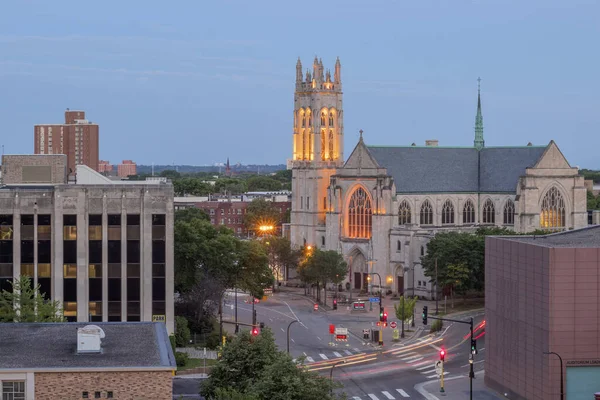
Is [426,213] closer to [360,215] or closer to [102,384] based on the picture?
[360,215]

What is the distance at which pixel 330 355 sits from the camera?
10212 centimetres

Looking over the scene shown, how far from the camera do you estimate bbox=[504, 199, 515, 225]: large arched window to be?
156375 millimetres

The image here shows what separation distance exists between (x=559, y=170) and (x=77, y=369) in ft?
373

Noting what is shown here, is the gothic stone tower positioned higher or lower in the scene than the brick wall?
higher

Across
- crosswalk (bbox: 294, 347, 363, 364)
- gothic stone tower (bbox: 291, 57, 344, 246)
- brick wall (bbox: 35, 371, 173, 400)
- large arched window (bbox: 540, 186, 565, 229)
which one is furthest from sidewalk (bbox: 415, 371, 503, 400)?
gothic stone tower (bbox: 291, 57, 344, 246)

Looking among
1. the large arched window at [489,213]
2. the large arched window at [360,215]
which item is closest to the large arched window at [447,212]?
the large arched window at [489,213]

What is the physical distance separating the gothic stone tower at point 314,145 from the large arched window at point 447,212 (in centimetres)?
1403

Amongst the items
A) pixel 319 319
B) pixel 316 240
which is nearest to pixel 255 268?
pixel 319 319

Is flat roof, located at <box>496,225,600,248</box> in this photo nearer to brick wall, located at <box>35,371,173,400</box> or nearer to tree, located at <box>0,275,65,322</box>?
tree, located at <box>0,275,65,322</box>

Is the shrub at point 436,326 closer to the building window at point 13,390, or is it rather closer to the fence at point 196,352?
the fence at point 196,352

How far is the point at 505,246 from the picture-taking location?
83312mm

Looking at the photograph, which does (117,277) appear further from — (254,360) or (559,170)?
(559,170)

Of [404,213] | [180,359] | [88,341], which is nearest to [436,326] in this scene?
[180,359]

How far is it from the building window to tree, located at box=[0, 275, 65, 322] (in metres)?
26.8
